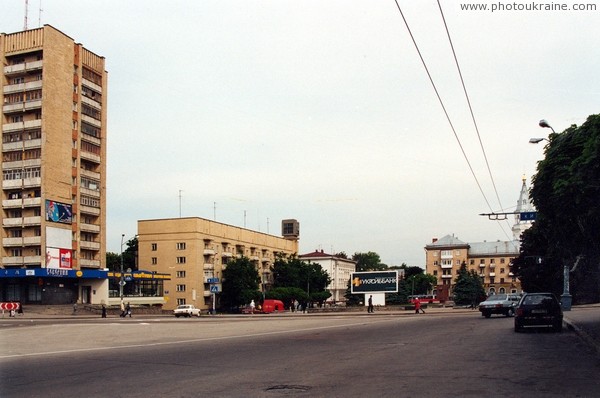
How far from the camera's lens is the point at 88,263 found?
8094 centimetres

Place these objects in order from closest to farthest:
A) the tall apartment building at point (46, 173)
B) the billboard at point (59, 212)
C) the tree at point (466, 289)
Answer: the tall apartment building at point (46, 173) < the billboard at point (59, 212) < the tree at point (466, 289)

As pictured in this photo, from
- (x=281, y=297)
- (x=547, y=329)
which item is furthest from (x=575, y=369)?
(x=281, y=297)

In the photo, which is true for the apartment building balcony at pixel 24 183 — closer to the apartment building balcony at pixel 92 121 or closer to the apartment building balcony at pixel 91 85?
the apartment building balcony at pixel 92 121

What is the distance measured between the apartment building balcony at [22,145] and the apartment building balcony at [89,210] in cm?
959

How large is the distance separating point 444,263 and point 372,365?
164m

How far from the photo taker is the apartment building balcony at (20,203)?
7406 centimetres

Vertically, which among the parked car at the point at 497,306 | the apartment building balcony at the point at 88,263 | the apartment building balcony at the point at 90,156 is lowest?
the parked car at the point at 497,306

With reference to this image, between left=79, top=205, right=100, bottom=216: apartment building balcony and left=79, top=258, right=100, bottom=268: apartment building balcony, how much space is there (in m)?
6.06

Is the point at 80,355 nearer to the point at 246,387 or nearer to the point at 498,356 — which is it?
the point at 246,387

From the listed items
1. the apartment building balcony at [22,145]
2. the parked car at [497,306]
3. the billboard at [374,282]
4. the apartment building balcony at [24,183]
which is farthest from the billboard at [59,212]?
the parked car at [497,306]

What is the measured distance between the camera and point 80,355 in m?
17.4

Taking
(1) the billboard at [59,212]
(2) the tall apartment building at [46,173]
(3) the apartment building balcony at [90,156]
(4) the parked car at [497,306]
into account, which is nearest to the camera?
(4) the parked car at [497,306]

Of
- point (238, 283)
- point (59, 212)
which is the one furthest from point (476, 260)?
point (59, 212)

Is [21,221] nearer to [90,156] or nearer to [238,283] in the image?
[90,156]
